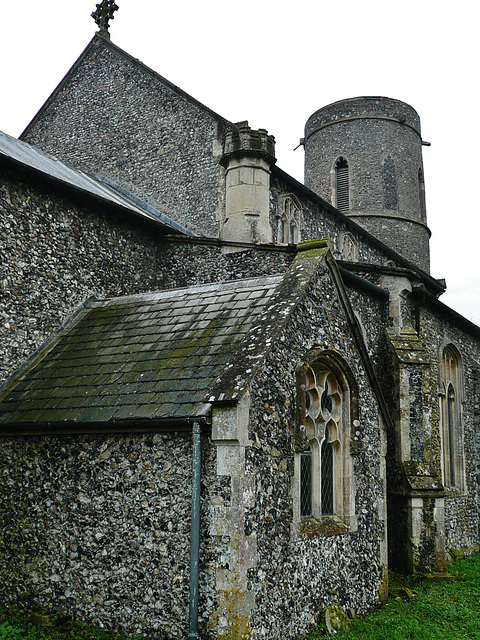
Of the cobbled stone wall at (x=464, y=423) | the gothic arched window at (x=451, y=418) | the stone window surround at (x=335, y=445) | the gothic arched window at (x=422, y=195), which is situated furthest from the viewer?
the gothic arched window at (x=422, y=195)

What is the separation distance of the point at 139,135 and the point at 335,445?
10.0 meters

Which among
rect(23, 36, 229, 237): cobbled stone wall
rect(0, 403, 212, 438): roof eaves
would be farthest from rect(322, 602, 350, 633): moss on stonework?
rect(23, 36, 229, 237): cobbled stone wall

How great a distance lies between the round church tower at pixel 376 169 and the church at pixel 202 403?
41.6 feet

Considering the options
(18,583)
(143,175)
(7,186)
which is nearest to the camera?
(18,583)

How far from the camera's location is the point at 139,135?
15602mm

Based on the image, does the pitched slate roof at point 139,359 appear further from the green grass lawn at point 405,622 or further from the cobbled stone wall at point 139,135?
the cobbled stone wall at point 139,135

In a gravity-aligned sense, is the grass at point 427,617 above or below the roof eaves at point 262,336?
below

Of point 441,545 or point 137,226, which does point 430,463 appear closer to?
point 441,545

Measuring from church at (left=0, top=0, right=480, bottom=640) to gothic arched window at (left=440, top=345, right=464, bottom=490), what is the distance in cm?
83

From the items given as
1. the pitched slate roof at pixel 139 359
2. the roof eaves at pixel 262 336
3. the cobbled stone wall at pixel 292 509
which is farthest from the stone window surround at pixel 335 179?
the roof eaves at pixel 262 336

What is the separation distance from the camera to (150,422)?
7.11 metres

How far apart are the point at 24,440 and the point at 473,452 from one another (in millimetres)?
12878

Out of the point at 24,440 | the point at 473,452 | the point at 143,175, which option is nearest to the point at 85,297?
the point at 24,440

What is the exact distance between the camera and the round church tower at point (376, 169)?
27.2 meters
